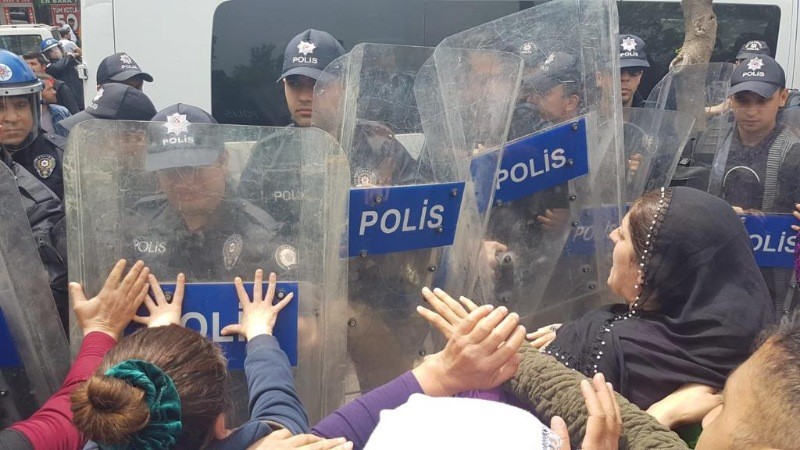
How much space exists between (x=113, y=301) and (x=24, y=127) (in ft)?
5.49

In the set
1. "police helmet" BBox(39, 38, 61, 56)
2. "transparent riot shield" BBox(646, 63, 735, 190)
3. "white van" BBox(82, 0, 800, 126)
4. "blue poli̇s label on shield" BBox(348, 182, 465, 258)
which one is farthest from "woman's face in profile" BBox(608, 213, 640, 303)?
"police helmet" BBox(39, 38, 61, 56)

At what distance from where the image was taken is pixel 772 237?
9.82 feet

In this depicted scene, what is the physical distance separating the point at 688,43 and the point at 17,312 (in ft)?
12.9

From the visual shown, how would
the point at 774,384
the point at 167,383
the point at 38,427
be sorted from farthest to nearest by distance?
the point at 38,427 < the point at 167,383 < the point at 774,384

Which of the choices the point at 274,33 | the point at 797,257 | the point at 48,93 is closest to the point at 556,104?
the point at 797,257

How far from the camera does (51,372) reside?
6.01ft

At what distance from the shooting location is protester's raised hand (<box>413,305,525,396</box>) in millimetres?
1548

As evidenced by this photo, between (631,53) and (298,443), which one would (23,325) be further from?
(631,53)

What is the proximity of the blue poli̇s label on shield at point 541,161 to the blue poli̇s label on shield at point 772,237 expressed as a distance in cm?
111

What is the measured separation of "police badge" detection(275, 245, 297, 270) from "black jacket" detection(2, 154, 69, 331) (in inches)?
23.2

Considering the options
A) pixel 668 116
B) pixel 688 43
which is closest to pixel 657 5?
pixel 688 43

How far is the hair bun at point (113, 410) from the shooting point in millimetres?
1237

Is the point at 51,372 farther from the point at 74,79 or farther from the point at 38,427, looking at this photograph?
the point at 74,79

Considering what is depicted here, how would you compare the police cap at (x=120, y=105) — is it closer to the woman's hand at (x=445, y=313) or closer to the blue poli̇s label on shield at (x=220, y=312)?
the blue poli̇s label on shield at (x=220, y=312)
